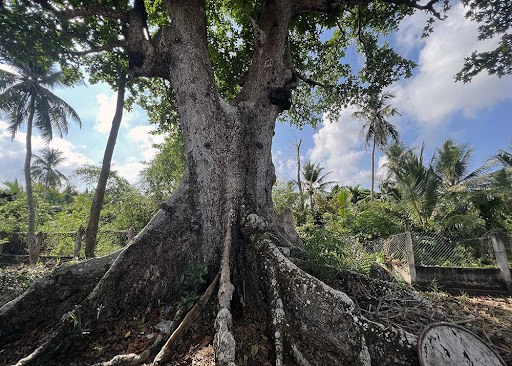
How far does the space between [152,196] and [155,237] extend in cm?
1232

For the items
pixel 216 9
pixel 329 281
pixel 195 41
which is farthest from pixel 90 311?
pixel 216 9

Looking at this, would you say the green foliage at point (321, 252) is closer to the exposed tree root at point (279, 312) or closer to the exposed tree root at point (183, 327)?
the exposed tree root at point (279, 312)

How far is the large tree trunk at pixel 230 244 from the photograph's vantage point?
2.22 metres

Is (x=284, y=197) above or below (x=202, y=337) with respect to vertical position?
above

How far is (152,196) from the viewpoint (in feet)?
47.7

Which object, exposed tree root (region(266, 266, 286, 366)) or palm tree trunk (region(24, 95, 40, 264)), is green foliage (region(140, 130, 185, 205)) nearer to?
palm tree trunk (region(24, 95, 40, 264))

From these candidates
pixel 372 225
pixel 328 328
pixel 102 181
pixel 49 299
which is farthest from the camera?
pixel 372 225

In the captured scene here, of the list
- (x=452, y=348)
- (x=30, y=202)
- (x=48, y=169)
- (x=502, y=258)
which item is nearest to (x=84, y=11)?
(x=452, y=348)

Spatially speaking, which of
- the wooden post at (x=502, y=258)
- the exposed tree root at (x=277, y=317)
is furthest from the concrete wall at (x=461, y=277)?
the exposed tree root at (x=277, y=317)

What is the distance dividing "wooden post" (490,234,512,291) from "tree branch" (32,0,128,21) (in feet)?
35.2

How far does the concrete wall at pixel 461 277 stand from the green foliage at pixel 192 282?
22.3 feet

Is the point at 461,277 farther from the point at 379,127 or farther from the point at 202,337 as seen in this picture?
the point at 379,127

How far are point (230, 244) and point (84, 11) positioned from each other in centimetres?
529

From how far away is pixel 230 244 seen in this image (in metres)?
3.27
